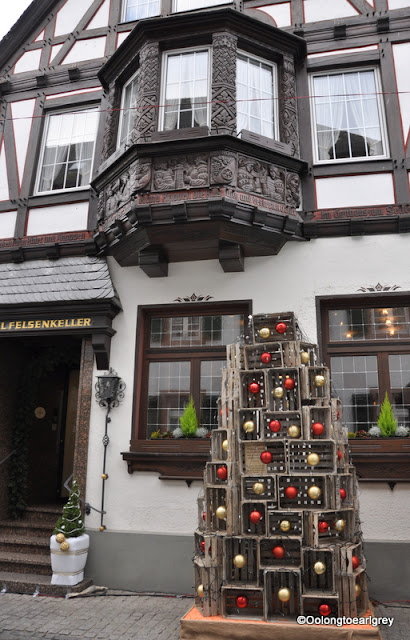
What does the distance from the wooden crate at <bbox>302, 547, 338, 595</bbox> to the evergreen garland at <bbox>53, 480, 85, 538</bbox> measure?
3.65m

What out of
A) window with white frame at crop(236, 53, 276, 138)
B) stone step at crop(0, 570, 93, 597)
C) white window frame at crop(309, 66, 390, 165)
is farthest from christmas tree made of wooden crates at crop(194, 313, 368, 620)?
window with white frame at crop(236, 53, 276, 138)

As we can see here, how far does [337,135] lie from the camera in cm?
834

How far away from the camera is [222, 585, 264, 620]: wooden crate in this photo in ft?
14.6

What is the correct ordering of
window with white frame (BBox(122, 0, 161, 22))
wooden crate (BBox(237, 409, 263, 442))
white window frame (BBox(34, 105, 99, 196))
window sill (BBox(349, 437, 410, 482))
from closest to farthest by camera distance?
1. wooden crate (BBox(237, 409, 263, 442))
2. window sill (BBox(349, 437, 410, 482))
3. white window frame (BBox(34, 105, 99, 196))
4. window with white frame (BBox(122, 0, 161, 22))

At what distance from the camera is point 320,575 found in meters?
4.57

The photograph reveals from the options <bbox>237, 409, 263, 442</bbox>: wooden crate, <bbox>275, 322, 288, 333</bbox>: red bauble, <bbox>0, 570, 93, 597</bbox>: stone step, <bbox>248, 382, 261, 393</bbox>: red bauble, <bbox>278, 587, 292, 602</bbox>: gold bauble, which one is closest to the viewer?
<bbox>278, 587, 292, 602</bbox>: gold bauble

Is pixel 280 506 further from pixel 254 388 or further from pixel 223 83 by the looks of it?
pixel 223 83

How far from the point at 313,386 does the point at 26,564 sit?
5025 millimetres

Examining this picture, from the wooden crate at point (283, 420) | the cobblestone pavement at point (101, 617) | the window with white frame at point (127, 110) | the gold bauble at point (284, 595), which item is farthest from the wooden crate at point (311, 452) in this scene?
the window with white frame at point (127, 110)

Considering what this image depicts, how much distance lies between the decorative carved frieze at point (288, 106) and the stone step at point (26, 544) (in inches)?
277

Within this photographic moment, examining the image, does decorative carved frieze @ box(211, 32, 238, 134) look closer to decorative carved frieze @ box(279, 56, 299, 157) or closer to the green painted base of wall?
decorative carved frieze @ box(279, 56, 299, 157)

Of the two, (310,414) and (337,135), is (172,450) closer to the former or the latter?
(310,414)

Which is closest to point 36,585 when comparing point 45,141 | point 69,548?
point 69,548

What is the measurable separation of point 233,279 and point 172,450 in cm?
269
